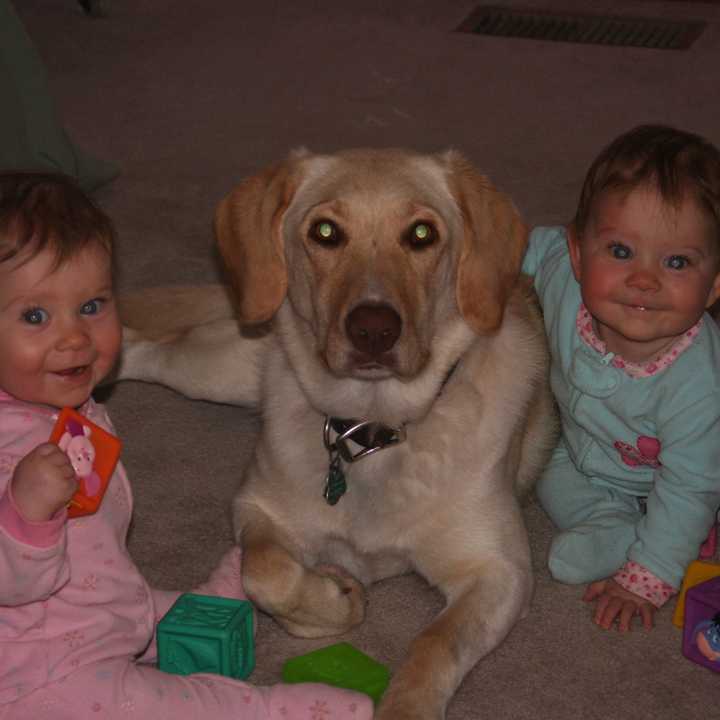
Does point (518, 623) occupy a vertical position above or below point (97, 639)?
below

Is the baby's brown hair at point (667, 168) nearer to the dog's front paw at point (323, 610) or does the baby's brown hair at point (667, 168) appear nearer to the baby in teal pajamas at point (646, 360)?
the baby in teal pajamas at point (646, 360)

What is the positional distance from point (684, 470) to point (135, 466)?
1581mm

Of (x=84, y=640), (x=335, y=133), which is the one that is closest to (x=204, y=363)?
(x=84, y=640)

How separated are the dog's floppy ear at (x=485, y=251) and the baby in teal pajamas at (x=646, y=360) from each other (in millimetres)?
225

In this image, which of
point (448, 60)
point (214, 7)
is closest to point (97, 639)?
point (448, 60)

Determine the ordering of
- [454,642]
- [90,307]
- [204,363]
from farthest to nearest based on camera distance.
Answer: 1. [204,363]
2. [454,642]
3. [90,307]

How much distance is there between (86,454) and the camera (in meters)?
1.93

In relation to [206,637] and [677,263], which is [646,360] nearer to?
[677,263]

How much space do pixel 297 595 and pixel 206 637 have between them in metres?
0.28

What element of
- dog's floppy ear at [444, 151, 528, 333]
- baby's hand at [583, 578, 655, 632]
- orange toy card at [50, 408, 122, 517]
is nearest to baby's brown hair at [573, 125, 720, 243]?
dog's floppy ear at [444, 151, 528, 333]

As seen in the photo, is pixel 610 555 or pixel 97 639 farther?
pixel 610 555

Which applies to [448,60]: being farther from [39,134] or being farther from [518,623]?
[518,623]

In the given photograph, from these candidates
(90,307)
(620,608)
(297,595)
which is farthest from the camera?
(620,608)

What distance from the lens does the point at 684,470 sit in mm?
2449
